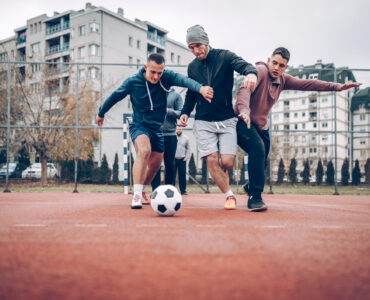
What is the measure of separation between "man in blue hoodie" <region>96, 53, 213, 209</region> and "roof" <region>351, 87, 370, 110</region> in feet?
27.2

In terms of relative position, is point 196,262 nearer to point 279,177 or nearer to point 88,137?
point 88,137

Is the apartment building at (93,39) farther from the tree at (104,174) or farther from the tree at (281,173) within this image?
the tree at (281,173)

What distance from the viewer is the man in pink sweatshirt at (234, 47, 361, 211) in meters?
4.01

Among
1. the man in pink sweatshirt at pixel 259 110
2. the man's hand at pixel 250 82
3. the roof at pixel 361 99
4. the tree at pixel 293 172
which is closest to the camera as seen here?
the man's hand at pixel 250 82

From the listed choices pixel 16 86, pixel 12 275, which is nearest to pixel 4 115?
pixel 16 86

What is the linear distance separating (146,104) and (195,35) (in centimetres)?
93

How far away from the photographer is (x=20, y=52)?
4247 centimetres

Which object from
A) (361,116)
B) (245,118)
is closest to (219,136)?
(245,118)

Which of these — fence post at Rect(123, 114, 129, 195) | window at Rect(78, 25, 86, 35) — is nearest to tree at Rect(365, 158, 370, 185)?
fence post at Rect(123, 114, 129, 195)

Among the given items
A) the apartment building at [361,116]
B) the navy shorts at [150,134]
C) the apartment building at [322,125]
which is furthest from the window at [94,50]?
the navy shorts at [150,134]

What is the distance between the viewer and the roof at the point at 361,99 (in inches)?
422

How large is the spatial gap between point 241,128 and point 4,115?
44.3 feet

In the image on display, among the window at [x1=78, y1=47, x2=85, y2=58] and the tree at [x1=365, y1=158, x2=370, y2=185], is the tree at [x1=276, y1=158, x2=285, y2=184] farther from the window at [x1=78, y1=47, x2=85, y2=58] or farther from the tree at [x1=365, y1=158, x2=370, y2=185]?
the window at [x1=78, y1=47, x2=85, y2=58]

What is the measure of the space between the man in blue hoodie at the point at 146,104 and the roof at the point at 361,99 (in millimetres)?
8299
